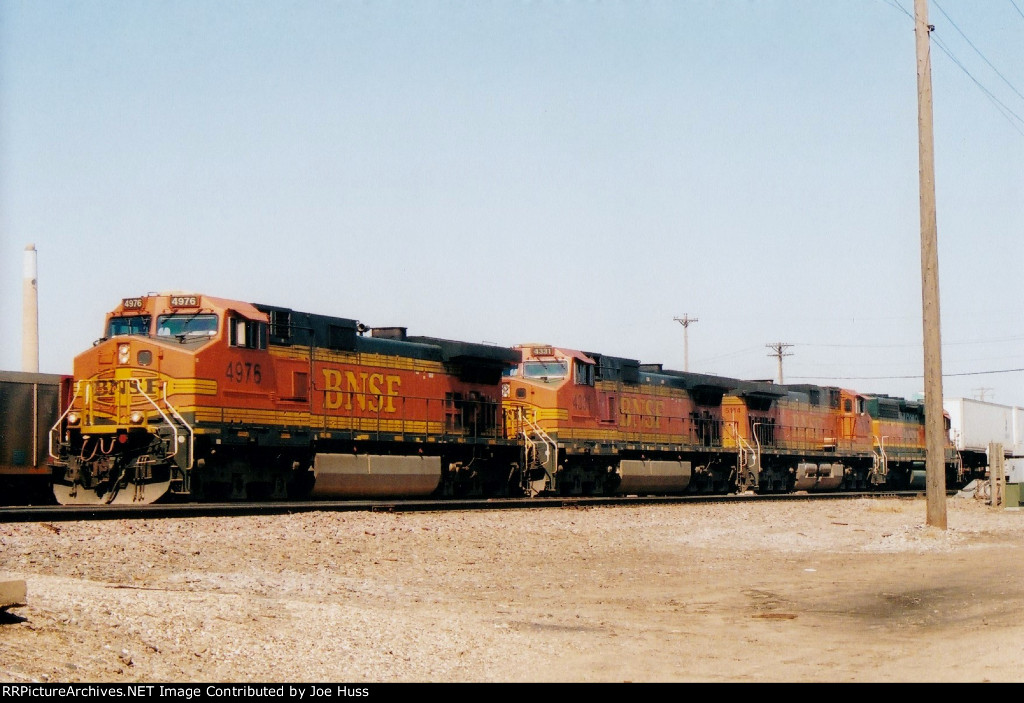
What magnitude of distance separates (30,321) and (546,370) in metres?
27.3

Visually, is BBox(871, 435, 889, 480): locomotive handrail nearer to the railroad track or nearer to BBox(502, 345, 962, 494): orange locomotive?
BBox(502, 345, 962, 494): orange locomotive

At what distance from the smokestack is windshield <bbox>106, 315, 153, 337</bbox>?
95.1 ft

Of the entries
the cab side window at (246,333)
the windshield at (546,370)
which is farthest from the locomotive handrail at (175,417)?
the windshield at (546,370)

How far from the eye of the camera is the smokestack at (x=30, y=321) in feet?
157

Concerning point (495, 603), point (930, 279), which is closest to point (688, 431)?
point (930, 279)

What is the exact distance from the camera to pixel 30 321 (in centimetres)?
4800

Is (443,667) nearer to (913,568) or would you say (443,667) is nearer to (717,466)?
(913,568)

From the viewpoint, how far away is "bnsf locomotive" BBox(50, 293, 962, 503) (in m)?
19.7

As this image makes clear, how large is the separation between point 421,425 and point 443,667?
1689 cm

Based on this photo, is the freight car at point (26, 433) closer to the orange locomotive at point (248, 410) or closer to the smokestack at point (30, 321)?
the orange locomotive at point (248, 410)

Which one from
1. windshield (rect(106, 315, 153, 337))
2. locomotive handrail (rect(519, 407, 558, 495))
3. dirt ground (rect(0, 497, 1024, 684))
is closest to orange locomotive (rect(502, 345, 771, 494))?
locomotive handrail (rect(519, 407, 558, 495))

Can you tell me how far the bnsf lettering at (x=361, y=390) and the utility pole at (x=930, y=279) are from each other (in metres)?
10.5

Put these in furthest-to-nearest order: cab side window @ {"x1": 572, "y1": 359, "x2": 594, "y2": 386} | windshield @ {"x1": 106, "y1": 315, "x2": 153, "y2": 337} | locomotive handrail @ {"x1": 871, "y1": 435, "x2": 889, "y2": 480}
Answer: locomotive handrail @ {"x1": 871, "y1": 435, "x2": 889, "y2": 480}
cab side window @ {"x1": 572, "y1": 359, "x2": 594, "y2": 386}
windshield @ {"x1": 106, "y1": 315, "x2": 153, "y2": 337}
